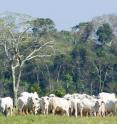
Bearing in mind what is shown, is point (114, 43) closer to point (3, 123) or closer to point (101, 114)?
point (101, 114)

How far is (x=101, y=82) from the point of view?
63062 mm

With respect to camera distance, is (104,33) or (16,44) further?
(104,33)

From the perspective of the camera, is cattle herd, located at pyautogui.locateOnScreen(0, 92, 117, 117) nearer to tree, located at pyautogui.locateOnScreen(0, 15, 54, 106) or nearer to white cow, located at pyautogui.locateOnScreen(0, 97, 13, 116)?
white cow, located at pyautogui.locateOnScreen(0, 97, 13, 116)

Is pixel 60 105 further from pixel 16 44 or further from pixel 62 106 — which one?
pixel 16 44

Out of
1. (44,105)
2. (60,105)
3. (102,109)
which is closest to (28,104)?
(44,105)

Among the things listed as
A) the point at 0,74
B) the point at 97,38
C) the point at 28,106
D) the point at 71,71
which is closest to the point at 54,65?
the point at 71,71

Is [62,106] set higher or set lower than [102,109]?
higher

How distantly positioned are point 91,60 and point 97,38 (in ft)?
36.0

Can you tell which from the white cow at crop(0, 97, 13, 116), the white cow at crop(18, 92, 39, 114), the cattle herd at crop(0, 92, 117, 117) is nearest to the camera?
the white cow at crop(0, 97, 13, 116)

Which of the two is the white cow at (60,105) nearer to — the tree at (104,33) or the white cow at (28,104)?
Answer: the white cow at (28,104)

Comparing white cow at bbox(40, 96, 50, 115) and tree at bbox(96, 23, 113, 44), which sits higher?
tree at bbox(96, 23, 113, 44)

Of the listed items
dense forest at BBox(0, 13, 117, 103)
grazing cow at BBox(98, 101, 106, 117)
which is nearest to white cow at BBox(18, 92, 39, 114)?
grazing cow at BBox(98, 101, 106, 117)

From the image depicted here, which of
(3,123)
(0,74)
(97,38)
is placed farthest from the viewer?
(97,38)

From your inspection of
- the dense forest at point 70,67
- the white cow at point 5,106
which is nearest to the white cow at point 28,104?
the white cow at point 5,106
